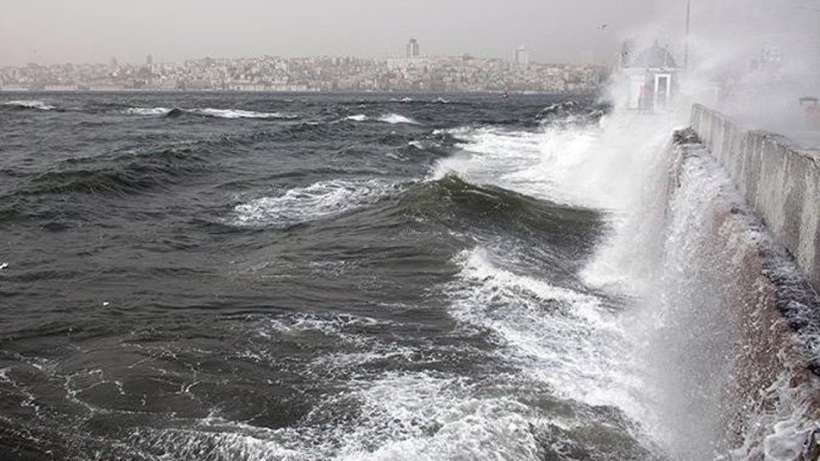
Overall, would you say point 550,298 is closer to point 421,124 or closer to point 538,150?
point 538,150

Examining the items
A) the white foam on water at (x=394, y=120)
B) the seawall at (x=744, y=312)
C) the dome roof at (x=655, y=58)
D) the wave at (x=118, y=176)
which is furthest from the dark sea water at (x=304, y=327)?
the white foam on water at (x=394, y=120)

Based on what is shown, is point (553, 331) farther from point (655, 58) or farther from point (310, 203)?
point (655, 58)

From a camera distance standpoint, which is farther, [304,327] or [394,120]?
[394,120]

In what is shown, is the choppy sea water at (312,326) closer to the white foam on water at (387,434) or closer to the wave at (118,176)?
the white foam on water at (387,434)

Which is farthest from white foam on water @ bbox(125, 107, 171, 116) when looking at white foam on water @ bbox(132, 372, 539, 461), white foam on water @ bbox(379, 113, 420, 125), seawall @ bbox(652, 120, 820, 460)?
seawall @ bbox(652, 120, 820, 460)

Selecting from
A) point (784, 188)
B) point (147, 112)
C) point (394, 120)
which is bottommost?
point (394, 120)

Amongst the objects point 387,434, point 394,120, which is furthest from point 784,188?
point 394,120
